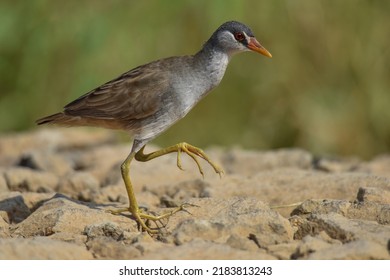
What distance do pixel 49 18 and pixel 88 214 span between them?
175 inches

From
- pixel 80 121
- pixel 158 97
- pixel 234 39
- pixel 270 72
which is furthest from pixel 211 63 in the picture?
pixel 270 72

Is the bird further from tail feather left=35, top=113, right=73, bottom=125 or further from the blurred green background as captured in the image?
the blurred green background

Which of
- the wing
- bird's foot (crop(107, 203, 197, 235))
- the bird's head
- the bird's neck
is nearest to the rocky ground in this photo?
bird's foot (crop(107, 203, 197, 235))

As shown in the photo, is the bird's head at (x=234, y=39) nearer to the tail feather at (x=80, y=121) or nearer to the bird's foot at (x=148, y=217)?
the tail feather at (x=80, y=121)

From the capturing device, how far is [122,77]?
5441 mm

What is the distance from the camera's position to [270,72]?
911cm

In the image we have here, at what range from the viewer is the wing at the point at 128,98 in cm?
520

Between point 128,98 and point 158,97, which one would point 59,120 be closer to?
point 128,98

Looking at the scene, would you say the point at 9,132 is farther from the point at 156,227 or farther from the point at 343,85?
the point at 156,227

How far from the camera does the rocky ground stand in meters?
3.93

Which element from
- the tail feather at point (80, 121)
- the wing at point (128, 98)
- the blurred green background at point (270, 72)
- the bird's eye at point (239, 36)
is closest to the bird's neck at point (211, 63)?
the bird's eye at point (239, 36)

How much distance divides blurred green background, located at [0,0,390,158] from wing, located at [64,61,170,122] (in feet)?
11.0

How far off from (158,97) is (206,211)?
34.5 inches
